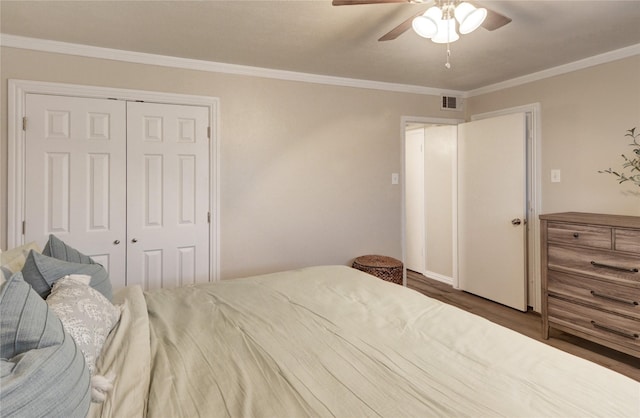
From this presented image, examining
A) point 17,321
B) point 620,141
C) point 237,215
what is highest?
point 620,141

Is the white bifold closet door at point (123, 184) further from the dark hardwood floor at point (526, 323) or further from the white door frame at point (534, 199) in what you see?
the white door frame at point (534, 199)

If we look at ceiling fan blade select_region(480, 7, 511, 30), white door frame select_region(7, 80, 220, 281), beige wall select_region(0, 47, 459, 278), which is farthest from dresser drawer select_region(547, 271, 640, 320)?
white door frame select_region(7, 80, 220, 281)

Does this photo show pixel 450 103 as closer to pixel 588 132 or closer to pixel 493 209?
pixel 493 209

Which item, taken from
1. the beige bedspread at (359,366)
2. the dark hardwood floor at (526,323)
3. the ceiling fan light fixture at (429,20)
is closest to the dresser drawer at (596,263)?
the dark hardwood floor at (526,323)

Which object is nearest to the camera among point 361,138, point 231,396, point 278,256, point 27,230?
point 231,396

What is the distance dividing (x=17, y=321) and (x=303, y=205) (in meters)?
2.76

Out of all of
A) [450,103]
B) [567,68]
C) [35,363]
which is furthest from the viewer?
[450,103]

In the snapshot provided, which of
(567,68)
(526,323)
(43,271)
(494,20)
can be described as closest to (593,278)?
(526,323)

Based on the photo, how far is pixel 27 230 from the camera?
2.65 meters

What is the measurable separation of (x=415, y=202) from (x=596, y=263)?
274 cm

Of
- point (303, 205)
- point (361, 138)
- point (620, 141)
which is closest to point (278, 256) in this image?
point (303, 205)

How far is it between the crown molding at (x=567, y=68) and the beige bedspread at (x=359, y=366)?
2717 mm

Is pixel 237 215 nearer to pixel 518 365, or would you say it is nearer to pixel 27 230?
pixel 27 230

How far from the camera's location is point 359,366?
3.94 feet
